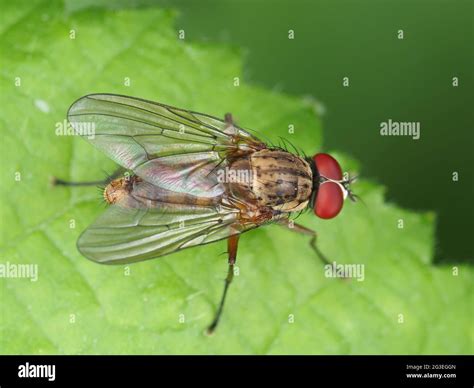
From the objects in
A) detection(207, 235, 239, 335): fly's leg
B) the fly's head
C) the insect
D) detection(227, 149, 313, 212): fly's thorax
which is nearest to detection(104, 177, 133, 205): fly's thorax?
the insect

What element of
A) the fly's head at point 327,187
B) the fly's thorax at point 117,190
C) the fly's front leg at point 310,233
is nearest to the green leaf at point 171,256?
the fly's front leg at point 310,233

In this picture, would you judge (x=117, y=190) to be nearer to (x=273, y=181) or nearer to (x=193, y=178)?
(x=193, y=178)

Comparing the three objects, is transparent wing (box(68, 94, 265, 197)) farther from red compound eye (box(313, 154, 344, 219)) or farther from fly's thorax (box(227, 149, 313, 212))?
red compound eye (box(313, 154, 344, 219))

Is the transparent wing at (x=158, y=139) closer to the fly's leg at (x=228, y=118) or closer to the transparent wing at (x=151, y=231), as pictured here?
the fly's leg at (x=228, y=118)

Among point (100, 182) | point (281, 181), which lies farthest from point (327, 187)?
point (100, 182)

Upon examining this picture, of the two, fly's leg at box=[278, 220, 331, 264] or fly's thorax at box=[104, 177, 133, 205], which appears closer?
fly's thorax at box=[104, 177, 133, 205]

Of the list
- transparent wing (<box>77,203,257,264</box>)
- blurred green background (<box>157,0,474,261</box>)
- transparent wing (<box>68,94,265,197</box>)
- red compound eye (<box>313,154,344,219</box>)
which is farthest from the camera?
blurred green background (<box>157,0,474,261</box>)
